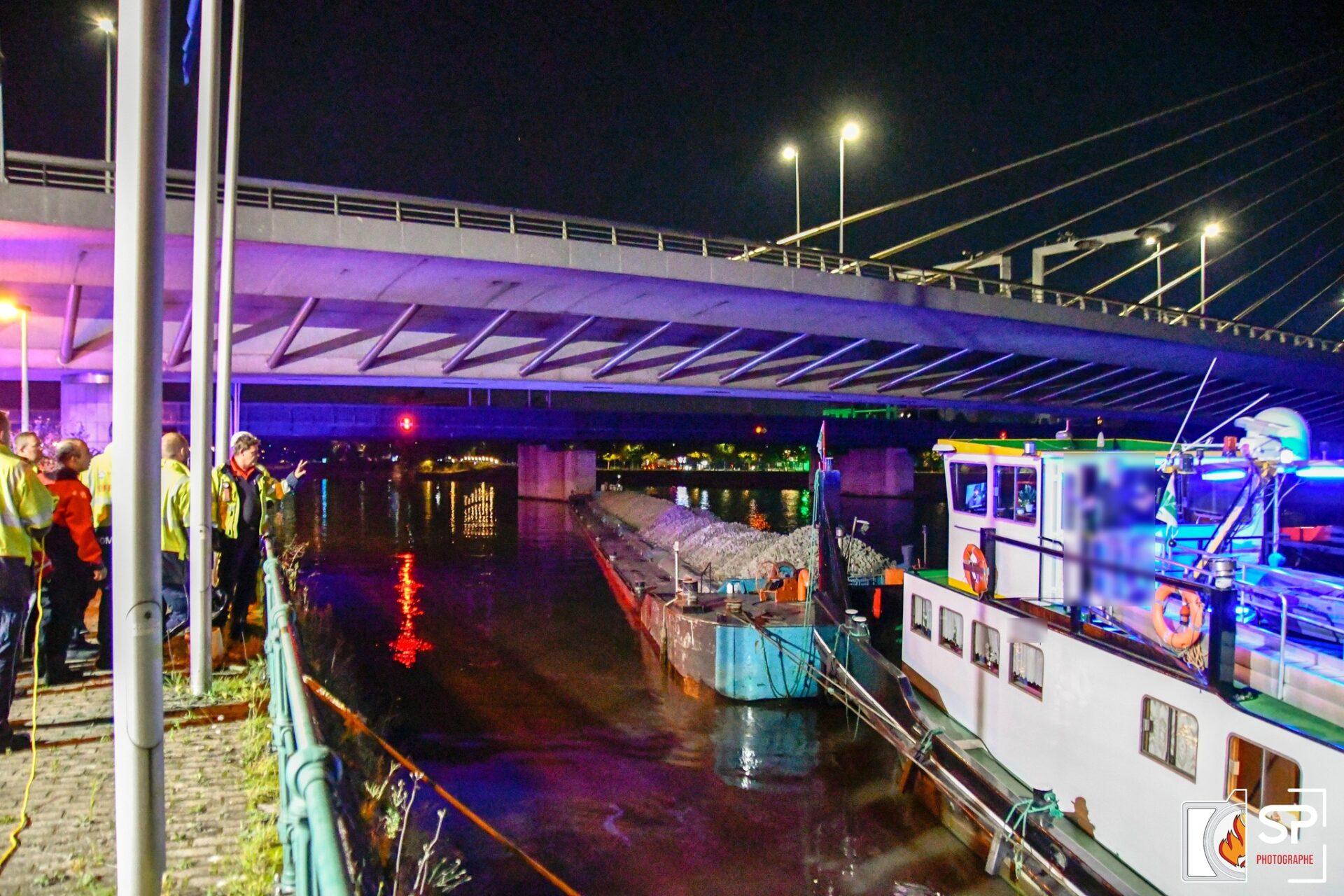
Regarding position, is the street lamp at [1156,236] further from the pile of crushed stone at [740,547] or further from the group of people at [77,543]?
the group of people at [77,543]

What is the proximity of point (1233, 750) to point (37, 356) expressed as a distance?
85.2 feet

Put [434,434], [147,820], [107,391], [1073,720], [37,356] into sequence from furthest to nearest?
[434,434]
[107,391]
[37,356]
[1073,720]
[147,820]

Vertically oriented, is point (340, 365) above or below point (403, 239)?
below

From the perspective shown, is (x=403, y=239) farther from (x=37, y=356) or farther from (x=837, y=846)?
(x=837, y=846)

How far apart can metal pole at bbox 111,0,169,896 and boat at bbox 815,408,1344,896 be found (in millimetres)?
5158

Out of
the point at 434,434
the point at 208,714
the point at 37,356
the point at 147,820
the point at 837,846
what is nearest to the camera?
the point at 147,820

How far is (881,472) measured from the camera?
69.5 meters

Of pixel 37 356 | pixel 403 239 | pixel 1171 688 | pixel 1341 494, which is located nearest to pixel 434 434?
pixel 37 356

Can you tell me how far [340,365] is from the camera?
84.5 ft

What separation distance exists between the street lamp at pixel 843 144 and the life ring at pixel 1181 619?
81.9 ft

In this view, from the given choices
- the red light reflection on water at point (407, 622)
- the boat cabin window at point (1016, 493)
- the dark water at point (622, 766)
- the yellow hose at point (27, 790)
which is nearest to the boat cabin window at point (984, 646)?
the boat cabin window at point (1016, 493)

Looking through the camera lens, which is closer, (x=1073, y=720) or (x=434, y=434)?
(x=1073, y=720)

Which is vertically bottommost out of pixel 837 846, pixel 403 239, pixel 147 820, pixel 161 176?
pixel 837 846

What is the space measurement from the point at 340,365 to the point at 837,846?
2105 centimetres
